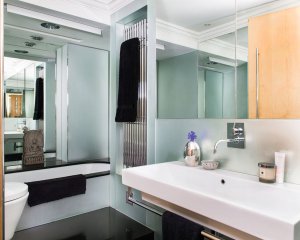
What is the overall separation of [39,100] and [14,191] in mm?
1343

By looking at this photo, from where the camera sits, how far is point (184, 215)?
119 cm

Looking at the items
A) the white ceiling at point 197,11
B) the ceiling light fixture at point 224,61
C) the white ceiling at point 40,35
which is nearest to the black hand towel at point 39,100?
the white ceiling at point 40,35

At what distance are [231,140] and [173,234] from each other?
0.65 meters

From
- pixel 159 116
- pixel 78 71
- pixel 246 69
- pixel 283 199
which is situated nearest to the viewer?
pixel 283 199

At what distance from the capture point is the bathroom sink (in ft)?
2.43

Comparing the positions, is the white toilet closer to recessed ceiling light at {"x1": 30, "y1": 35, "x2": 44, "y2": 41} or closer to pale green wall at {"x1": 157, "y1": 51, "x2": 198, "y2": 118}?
pale green wall at {"x1": 157, "y1": 51, "x2": 198, "y2": 118}

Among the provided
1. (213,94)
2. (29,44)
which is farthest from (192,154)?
(29,44)

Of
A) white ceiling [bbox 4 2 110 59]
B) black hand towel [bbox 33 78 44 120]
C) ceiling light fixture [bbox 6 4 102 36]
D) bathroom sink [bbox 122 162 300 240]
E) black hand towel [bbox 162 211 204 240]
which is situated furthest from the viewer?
black hand towel [bbox 33 78 44 120]

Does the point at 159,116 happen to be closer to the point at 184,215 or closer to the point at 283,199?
the point at 184,215

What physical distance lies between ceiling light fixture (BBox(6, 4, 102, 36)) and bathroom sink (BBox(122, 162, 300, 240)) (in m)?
1.67

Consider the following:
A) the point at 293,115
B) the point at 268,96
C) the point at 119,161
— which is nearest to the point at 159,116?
the point at 119,161

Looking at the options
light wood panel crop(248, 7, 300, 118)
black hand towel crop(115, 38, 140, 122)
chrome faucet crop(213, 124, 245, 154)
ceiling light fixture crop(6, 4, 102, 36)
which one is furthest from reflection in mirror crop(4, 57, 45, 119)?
→ light wood panel crop(248, 7, 300, 118)

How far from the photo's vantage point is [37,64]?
112 inches

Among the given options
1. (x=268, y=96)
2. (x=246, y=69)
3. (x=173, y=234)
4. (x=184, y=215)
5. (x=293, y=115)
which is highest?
(x=246, y=69)
